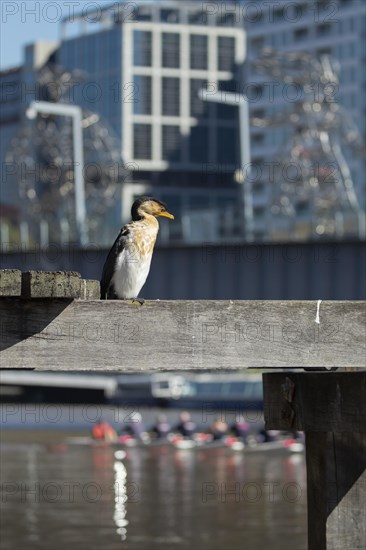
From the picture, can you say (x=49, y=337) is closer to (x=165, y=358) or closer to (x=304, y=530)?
(x=165, y=358)

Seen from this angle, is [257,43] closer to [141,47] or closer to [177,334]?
[141,47]

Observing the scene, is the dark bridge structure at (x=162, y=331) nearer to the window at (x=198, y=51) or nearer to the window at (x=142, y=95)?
the window at (x=142, y=95)

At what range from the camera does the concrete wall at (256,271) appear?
116 ft

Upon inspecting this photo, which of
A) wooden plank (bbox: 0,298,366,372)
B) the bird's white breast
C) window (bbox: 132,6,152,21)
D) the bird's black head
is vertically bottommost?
wooden plank (bbox: 0,298,366,372)

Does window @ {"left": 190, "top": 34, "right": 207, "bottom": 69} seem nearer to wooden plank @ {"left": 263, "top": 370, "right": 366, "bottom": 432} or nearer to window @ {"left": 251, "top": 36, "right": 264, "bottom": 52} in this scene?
window @ {"left": 251, "top": 36, "right": 264, "bottom": 52}

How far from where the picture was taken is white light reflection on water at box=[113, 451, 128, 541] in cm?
2562

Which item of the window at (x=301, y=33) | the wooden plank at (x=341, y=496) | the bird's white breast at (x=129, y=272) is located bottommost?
the wooden plank at (x=341, y=496)

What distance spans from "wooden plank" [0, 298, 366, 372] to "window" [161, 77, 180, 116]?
136447mm

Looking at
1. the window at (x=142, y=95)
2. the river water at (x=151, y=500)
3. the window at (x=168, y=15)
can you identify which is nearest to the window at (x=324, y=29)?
the window at (x=168, y=15)

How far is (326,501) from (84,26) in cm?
13579

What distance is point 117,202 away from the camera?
12475 cm

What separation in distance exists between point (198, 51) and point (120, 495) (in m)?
116

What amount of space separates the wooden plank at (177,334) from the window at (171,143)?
135720 millimetres

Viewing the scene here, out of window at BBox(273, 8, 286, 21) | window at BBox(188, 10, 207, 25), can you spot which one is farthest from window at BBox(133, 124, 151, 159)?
window at BBox(273, 8, 286, 21)
